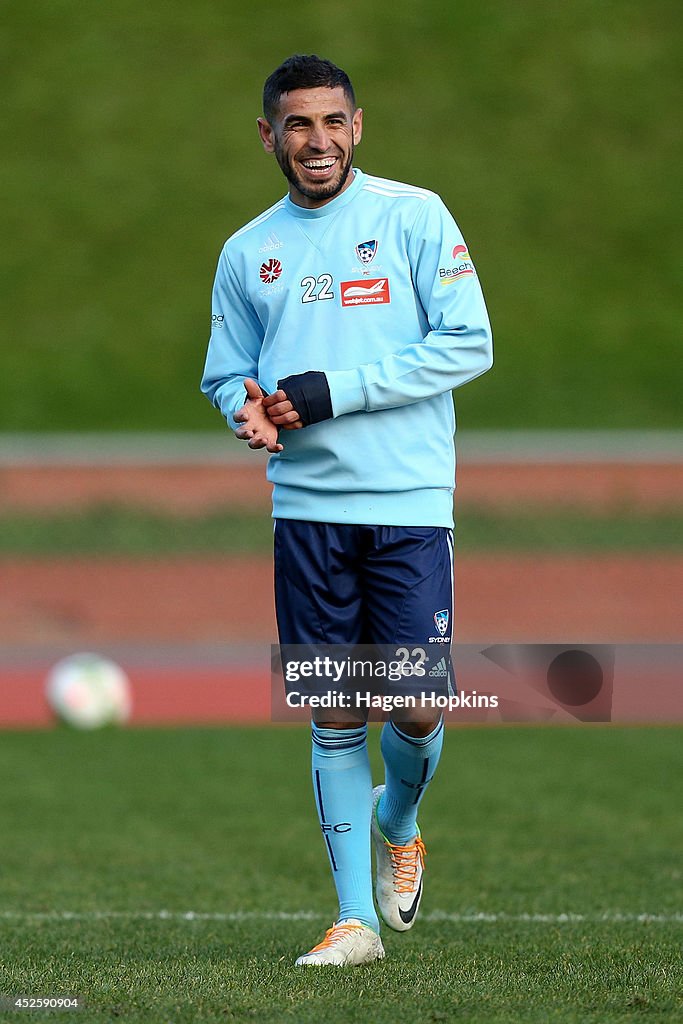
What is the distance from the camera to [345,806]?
4020mm

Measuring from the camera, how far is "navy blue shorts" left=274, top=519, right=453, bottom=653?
387cm

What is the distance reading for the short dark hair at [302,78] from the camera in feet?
12.6

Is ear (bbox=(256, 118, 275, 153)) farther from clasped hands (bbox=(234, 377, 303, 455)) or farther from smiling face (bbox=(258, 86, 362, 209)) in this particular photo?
clasped hands (bbox=(234, 377, 303, 455))

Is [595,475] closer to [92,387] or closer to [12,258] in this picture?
[92,387]

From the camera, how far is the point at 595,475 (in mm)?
20141

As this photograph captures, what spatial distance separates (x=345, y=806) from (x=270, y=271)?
56.1 inches

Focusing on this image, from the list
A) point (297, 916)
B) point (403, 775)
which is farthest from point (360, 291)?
point (297, 916)

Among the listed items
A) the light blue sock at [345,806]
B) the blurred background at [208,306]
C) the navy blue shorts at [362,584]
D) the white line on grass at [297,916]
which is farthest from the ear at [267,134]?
the blurred background at [208,306]

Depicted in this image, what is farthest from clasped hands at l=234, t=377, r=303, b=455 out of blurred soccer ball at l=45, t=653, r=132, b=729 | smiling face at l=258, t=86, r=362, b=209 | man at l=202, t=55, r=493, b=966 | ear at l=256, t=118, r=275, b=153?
blurred soccer ball at l=45, t=653, r=132, b=729

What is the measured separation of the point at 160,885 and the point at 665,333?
66.8 feet

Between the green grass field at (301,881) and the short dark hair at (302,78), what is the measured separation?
7.23 ft

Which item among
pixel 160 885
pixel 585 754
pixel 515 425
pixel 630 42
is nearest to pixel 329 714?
pixel 160 885

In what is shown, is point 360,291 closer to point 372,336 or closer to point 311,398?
point 372,336

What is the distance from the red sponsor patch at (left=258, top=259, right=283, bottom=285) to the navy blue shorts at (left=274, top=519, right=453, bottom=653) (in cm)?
63
